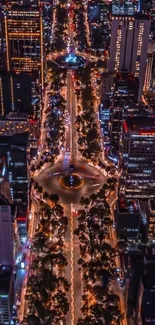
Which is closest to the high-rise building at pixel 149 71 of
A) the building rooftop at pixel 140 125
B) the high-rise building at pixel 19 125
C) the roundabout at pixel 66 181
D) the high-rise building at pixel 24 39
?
the high-rise building at pixel 24 39

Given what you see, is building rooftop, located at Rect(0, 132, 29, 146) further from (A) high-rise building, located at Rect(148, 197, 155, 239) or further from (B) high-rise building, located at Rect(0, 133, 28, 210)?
(A) high-rise building, located at Rect(148, 197, 155, 239)

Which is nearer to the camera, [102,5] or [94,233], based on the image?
[94,233]

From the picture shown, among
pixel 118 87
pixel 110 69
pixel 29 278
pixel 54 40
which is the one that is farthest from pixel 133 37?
pixel 29 278

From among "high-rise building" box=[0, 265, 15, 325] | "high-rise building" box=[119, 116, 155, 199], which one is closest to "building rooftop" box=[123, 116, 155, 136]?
"high-rise building" box=[119, 116, 155, 199]

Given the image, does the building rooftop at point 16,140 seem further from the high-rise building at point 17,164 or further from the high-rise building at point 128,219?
the high-rise building at point 128,219

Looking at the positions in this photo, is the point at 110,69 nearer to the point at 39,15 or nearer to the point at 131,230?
the point at 39,15

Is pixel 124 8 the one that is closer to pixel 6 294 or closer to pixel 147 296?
pixel 147 296
